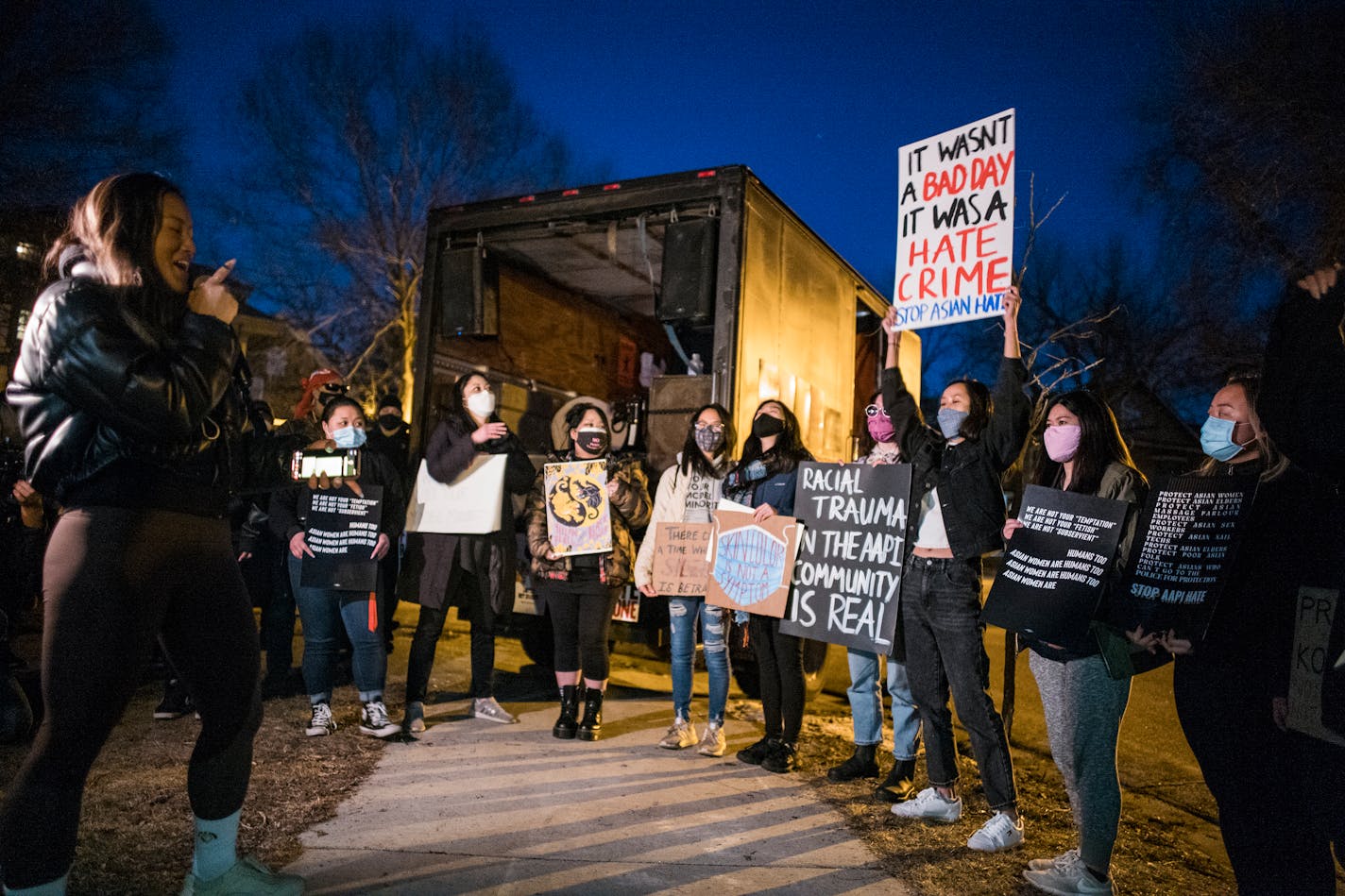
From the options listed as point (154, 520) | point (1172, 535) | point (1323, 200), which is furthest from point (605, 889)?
point (1323, 200)

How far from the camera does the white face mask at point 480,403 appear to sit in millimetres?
5082

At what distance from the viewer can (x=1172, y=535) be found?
2721 millimetres

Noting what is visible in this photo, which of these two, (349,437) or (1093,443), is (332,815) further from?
(1093,443)

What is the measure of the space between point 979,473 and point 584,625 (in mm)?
2454

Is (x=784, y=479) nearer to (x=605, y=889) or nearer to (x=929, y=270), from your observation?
(x=929, y=270)

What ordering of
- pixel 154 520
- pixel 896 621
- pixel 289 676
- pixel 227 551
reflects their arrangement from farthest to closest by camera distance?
pixel 289 676 → pixel 896 621 → pixel 227 551 → pixel 154 520

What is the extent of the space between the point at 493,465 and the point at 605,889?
280 centimetres

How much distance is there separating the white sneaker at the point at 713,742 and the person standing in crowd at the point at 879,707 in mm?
614

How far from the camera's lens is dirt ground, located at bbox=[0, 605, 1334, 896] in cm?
303

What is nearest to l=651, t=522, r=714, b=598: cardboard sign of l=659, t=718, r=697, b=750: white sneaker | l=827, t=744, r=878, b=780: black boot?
l=659, t=718, r=697, b=750: white sneaker

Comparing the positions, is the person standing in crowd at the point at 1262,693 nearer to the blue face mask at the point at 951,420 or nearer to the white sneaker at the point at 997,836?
the white sneaker at the point at 997,836

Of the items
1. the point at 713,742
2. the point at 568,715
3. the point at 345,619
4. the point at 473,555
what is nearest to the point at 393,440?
the point at 473,555

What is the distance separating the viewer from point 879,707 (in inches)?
173

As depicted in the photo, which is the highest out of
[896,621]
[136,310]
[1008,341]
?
[1008,341]
